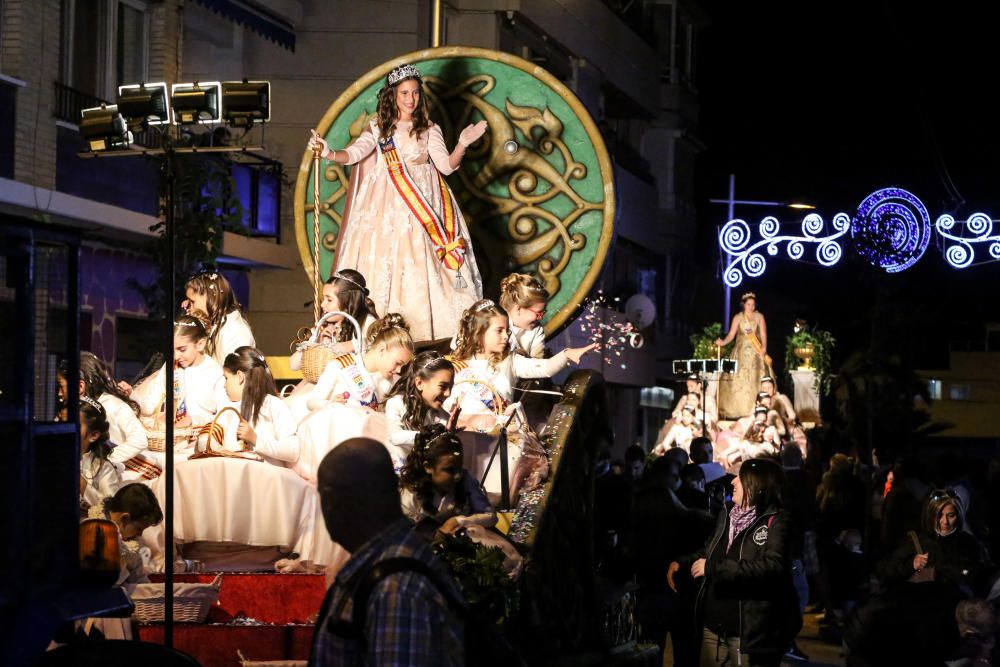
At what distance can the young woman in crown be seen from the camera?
11.5 m

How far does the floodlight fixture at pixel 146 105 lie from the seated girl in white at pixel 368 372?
171 centimetres

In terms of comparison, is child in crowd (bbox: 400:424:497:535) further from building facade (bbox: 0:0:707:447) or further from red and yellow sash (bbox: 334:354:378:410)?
building facade (bbox: 0:0:707:447)

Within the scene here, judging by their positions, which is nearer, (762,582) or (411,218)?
(762,582)

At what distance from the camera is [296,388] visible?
10.6 m

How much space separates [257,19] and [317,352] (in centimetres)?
1114

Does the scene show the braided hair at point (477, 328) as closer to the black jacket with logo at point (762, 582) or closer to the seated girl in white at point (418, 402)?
the seated girl in white at point (418, 402)

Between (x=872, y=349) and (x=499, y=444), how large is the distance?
25.3 ft

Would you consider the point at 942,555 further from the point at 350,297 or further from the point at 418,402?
the point at 350,297

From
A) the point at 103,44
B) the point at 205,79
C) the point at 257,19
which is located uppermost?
the point at 257,19

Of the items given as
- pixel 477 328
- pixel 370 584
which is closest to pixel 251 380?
pixel 477 328

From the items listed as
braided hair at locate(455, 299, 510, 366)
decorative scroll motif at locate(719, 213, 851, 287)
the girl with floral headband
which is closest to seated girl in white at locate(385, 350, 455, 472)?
braided hair at locate(455, 299, 510, 366)

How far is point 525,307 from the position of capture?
35.6ft

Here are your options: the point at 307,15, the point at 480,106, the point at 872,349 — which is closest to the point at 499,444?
the point at 480,106

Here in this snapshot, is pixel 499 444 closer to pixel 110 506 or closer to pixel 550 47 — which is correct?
pixel 110 506
